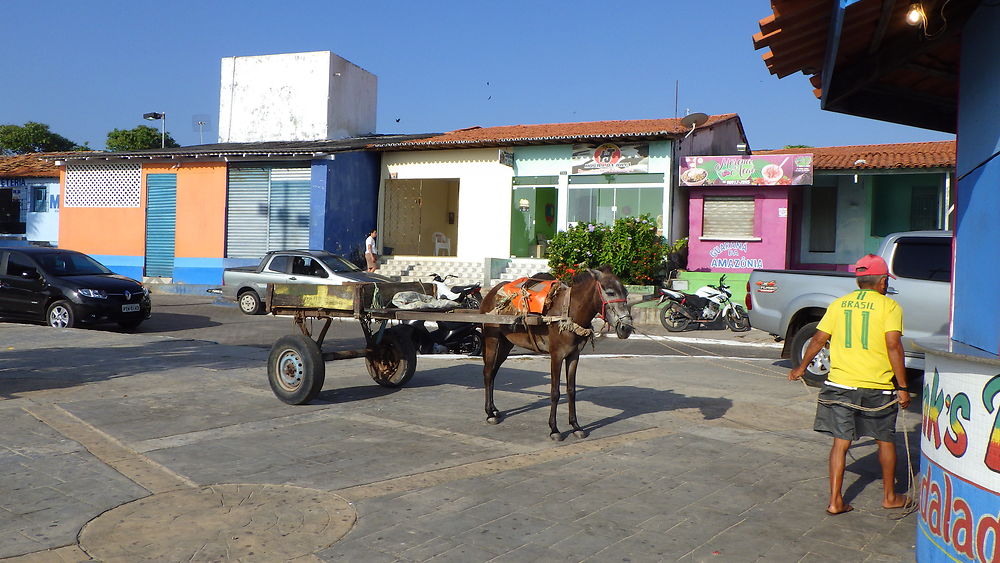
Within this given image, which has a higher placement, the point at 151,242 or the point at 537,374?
the point at 151,242

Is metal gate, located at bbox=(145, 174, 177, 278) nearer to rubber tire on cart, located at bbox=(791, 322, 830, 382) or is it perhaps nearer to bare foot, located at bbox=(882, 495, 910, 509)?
rubber tire on cart, located at bbox=(791, 322, 830, 382)

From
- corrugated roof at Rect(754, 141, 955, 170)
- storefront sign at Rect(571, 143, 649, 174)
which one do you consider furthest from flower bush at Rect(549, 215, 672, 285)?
corrugated roof at Rect(754, 141, 955, 170)

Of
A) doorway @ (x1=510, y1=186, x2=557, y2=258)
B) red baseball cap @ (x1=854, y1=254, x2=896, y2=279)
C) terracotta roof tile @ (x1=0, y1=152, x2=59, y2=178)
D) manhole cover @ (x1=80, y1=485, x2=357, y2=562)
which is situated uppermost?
terracotta roof tile @ (x1=0, y1=152, x2=59, y2=178)

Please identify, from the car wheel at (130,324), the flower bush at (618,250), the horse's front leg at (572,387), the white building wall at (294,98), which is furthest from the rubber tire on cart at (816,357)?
the white building wall at (294,98)

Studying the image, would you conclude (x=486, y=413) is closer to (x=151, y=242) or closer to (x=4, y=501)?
(x=4, y=501)

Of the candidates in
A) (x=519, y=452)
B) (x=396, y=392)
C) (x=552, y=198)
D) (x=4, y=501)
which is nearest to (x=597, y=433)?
(x=519, y=452)

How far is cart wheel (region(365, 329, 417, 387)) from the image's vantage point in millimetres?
9859

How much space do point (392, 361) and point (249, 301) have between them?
11.4m

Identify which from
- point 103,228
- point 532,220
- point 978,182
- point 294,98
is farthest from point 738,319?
point 103,228

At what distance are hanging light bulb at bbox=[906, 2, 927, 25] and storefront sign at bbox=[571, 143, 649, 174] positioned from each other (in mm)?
17362

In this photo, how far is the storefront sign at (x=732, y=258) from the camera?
22.0 metres

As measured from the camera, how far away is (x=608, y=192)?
2350 cm

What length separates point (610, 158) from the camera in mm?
23312

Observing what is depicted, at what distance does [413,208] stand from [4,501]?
23.7 meters
